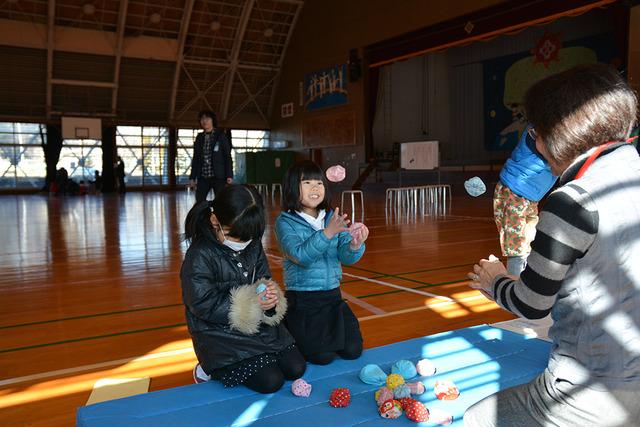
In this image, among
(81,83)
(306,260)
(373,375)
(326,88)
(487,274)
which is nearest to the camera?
(487,274)

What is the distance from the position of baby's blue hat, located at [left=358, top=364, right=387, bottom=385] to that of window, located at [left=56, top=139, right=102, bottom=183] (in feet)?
70.5

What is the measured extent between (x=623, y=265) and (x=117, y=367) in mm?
2226

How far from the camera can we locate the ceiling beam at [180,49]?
18.9 meters

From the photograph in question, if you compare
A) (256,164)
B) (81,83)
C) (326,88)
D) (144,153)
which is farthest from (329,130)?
(81,83)

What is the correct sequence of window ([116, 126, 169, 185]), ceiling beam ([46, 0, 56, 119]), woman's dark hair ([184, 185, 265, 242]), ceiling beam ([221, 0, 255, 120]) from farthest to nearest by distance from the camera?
window ([116, 126, 169, 185]) < ceiling beam ([221, 0, 255, 120]) < ceiling beam ([46, 0, 56, 119]) < woman's dark hair ([184, 185, 265, 242])

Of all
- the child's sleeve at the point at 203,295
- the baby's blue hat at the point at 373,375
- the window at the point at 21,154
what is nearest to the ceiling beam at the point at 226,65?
the window at the point at 21,154

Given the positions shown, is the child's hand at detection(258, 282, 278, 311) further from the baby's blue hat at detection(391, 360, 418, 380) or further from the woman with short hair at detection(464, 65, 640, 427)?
the woman with short hair at detection(464, 65, 640, 427)

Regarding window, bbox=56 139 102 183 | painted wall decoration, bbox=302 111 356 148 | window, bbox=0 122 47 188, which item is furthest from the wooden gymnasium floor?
window, bbox=56 139 102 183

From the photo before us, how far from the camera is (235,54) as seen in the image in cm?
2088

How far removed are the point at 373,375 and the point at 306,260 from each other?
596 mm

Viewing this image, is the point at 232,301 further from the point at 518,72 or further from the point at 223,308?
the point at 518,72

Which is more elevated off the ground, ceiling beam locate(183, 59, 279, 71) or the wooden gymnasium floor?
ceiling beam locate(183, 59, 279, 71)

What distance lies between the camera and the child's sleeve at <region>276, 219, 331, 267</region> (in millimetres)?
2457

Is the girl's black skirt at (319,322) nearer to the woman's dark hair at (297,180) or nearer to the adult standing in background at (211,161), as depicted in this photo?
the woman's dark hair at (297,180)
